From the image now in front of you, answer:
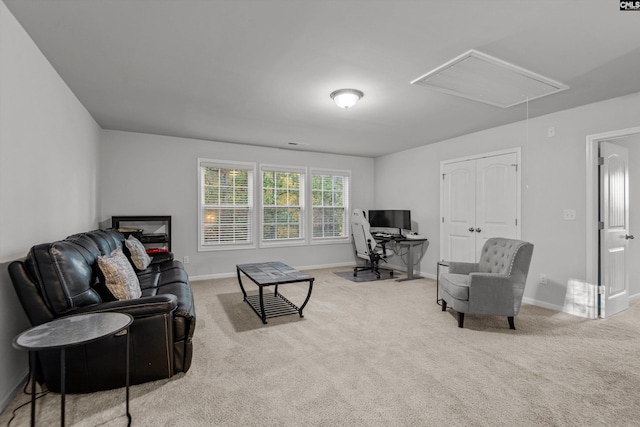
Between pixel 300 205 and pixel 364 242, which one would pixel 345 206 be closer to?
pixel 300 205

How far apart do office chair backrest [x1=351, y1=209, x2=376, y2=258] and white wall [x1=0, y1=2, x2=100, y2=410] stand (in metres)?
4.07

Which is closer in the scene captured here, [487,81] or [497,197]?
[487,81]

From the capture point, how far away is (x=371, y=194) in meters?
7.31

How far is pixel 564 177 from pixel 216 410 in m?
4.44

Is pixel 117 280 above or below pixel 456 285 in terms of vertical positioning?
above

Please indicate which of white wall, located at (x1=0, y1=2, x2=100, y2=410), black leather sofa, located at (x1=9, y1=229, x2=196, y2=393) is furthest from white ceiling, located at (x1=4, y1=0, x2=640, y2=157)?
black leather sofa, located at (x1=9, y1=229, x2=196, y2=393)

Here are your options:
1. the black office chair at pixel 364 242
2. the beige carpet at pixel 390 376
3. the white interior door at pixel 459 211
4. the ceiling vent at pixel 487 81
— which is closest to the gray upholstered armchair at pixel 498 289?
the beige carpet at pixel 390 376

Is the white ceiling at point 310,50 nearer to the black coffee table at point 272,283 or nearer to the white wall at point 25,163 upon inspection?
the white wall at point 25,163

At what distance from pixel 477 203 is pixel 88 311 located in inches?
195

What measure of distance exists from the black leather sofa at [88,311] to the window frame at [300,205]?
3620 millimetres

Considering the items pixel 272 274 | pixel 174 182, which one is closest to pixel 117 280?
pixel 272 274

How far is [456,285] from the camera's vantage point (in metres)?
3.38

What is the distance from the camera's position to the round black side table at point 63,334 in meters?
1.37

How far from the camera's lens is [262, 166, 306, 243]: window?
6.15 meters
